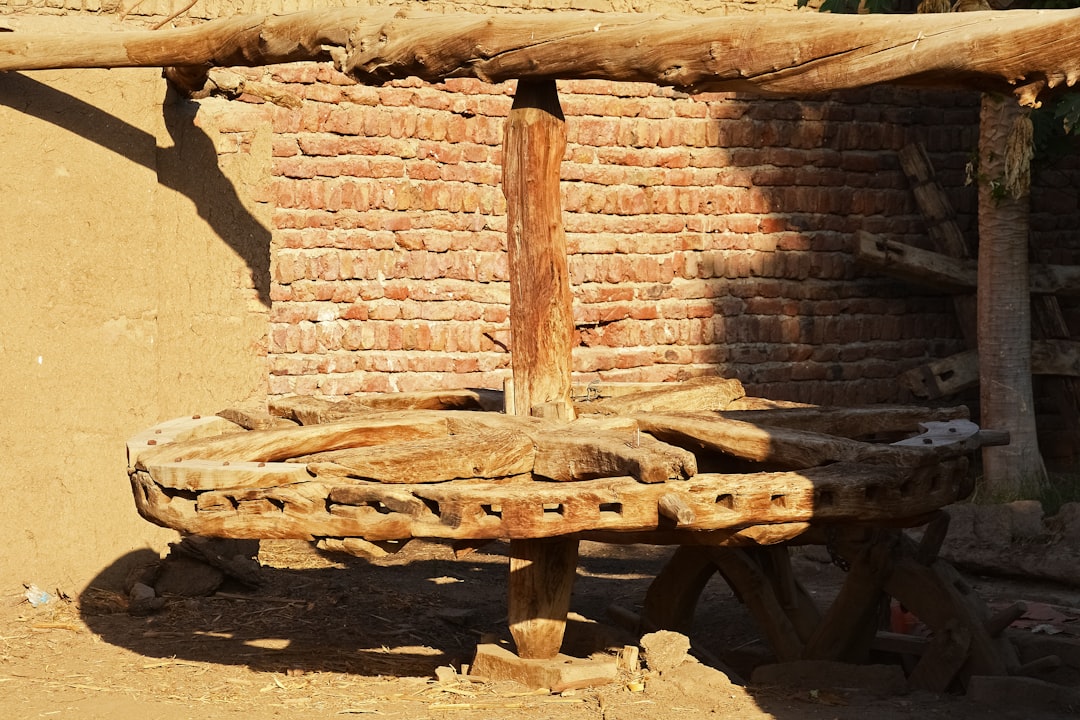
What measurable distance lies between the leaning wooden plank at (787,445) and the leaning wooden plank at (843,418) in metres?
0.32

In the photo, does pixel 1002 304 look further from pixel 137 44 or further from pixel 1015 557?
pixel 137 44

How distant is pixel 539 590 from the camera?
4504mm

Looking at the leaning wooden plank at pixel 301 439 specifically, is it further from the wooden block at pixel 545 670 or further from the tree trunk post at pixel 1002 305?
the tree trunk post at pixel 1002 305

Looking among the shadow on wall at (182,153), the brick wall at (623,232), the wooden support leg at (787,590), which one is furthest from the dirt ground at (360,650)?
the shadow on wall at (182,153)

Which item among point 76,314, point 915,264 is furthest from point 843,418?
point 915,264

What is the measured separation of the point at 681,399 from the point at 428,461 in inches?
59.0

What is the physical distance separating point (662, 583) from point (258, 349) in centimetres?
286

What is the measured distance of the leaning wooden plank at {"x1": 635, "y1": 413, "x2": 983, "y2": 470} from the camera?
13.8 feet

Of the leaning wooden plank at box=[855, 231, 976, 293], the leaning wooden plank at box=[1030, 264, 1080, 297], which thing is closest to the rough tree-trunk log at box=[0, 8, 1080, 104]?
the leaning wooden plank at box=[855, 231, 976, 293]

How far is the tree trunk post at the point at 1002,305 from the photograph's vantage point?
8.62 meters

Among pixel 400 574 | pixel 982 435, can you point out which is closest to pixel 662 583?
pixel 982 435

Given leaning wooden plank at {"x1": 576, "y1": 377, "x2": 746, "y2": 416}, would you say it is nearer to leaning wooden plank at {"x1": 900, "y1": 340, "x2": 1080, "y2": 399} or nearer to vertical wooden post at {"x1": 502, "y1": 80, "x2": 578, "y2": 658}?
vertical wooden post at {"x1": 502, "y1": 80, "x2": 578, "y2": 658}

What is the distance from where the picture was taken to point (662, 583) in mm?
5621

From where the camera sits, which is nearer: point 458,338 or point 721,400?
point 721,400
